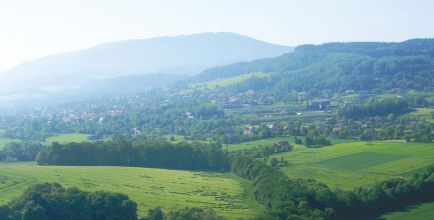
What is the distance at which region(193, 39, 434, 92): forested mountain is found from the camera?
95.2 metres

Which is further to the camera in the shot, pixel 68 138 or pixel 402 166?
pixel 68 138

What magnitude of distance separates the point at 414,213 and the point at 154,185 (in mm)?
15314

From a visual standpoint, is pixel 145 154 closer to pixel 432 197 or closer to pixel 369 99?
pixel 432 197

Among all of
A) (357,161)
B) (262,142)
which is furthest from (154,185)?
(262,142)

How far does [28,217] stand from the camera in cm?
2547

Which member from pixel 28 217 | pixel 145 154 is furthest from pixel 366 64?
pixel 28 217

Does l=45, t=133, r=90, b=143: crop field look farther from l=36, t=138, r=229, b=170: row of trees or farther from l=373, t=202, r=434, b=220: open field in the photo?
l=373, t=202, r=434, b=220: open field

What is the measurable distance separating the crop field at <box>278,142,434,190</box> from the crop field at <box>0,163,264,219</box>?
15.5 ft

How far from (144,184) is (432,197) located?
54.8 feet

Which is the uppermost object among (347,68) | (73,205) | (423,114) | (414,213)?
(347,68)

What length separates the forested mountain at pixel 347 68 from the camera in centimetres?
9525

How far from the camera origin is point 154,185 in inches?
1367

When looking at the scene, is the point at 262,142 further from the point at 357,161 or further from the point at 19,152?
the point at 19,152

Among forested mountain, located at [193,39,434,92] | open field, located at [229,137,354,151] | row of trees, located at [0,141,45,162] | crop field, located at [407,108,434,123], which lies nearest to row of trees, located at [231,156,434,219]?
open field, located at [229,137,354,151]
